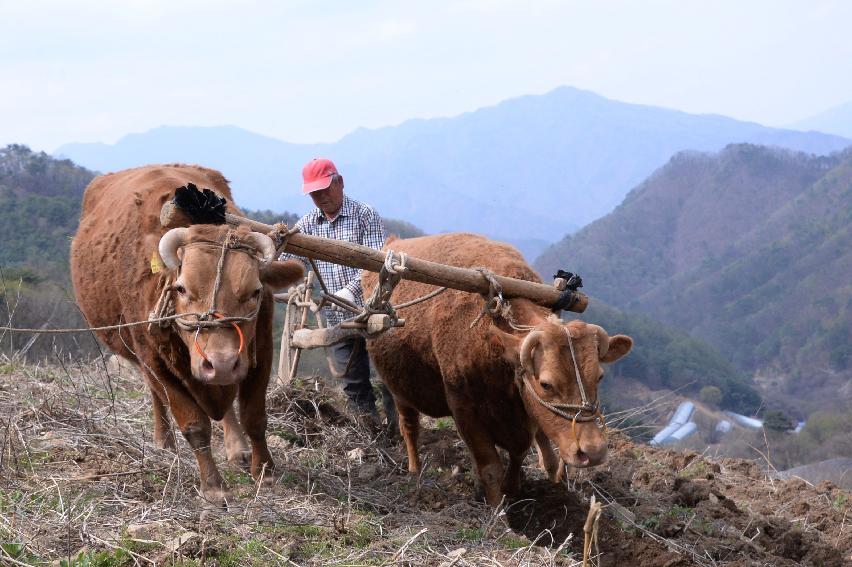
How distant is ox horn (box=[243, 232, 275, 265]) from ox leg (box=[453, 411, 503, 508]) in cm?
193

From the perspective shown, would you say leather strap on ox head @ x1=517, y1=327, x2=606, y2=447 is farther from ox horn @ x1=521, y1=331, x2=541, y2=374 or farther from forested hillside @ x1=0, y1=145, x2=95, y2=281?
forested hillside @ x1=0, y1=145, x2=95, y2=281

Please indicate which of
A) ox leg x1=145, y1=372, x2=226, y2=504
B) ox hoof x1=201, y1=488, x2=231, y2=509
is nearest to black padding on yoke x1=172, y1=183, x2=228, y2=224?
ox leg x1=145, y1=372, x2=226, y2=504

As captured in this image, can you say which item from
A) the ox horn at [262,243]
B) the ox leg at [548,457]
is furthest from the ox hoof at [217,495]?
the ox leg at [548,457]

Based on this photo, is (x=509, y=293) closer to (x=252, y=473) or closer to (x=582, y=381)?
(x=582, y=381)

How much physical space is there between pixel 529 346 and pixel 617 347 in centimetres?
76

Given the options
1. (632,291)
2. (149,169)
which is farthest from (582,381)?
(632,291)

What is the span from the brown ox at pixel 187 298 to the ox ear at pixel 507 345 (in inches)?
53.2

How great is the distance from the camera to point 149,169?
24.2ft

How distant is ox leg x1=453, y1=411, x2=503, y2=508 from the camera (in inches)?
262

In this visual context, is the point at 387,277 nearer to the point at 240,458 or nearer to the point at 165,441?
the point at 240,458

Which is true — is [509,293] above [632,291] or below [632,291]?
above

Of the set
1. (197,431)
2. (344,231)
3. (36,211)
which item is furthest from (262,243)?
(36,211)

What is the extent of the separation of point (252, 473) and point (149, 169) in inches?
98.2

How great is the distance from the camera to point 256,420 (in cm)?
659
